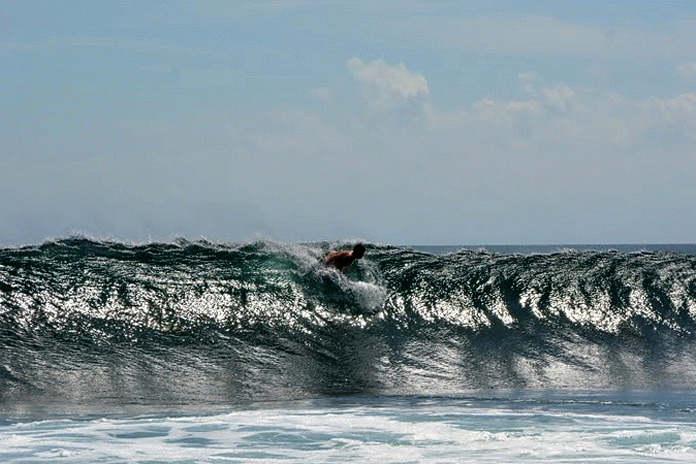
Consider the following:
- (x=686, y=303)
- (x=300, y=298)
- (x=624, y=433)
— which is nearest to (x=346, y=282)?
(x=300, y=298)

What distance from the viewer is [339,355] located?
16734mm

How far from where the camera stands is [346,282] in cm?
2023

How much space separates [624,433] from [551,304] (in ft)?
31.1

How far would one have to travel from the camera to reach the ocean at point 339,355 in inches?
427

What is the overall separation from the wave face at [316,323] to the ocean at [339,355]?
0.05 meters

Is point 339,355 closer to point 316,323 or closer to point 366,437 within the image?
point 316,323

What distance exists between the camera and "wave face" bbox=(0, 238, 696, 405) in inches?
599

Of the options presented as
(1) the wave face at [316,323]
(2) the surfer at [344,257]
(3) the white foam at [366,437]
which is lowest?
(3) the white foam at [366,437]

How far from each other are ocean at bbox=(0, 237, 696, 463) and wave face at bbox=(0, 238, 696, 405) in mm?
53

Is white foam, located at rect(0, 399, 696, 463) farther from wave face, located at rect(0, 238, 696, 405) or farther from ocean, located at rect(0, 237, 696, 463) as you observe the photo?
wave face, located at rect(0, 238, 696, 405)

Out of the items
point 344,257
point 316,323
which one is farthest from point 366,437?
point 344,257

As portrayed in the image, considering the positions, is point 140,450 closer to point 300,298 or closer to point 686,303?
point 300,298

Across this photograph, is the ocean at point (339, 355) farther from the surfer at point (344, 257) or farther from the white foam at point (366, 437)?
the surfer at point (344, 257)

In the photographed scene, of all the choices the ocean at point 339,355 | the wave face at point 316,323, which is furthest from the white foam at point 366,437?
the wave face at point 316,323
